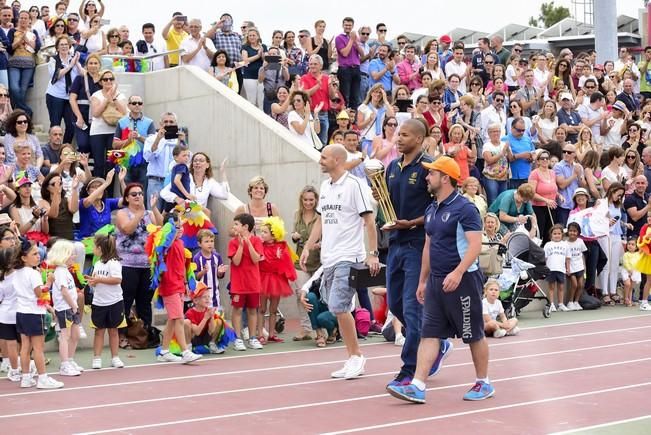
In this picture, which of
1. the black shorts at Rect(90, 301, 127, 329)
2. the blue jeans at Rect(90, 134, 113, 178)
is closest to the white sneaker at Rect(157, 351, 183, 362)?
the black shorts at Rect(90, 301, 127, 329)

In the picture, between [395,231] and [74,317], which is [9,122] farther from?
[395,231]

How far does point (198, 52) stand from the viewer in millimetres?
→ 19172

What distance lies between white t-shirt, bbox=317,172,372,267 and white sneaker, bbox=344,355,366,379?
0.86m

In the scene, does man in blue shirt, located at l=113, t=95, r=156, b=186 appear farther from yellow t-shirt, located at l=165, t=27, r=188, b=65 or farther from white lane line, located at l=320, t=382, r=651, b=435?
white lane line, located at l=320, t=382, r=651, b=435

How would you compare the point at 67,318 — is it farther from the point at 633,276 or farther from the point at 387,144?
the point at 633,276

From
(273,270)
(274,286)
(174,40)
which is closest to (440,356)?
(274,286)

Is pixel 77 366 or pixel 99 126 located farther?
pixel 99 126

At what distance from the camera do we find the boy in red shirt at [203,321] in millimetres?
12664

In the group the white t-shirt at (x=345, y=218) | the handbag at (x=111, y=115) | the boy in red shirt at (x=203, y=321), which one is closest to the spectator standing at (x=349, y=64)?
the handbag at (x=111, y=115)

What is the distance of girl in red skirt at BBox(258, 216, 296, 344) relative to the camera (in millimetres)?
13953

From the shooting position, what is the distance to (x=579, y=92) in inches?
909

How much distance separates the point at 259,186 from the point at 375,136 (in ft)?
12.5

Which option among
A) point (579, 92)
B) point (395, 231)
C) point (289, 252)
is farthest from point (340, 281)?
point (579, 92)

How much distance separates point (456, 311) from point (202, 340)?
4074 mm
